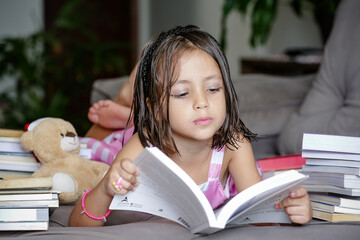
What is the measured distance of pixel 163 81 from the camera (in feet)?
3.58

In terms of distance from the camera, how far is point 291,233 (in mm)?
988

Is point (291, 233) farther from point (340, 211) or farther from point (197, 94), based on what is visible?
point (197, 94)

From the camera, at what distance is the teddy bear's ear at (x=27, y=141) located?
1315 millimetres

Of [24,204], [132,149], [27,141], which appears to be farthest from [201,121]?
[27,141]

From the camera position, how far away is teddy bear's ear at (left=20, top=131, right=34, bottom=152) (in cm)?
132

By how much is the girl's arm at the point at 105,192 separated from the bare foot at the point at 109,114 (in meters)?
0.41

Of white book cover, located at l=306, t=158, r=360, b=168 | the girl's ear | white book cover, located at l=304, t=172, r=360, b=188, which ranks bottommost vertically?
white book cover, located at l=304, t=172, r=360, b=188

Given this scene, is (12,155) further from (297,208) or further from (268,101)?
(268,101)

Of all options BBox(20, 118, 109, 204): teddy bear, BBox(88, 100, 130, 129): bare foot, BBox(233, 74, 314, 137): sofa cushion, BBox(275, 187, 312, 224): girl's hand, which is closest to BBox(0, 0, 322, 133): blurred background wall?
BBox(233, 74, 314, 137): sofa cushion

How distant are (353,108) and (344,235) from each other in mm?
742

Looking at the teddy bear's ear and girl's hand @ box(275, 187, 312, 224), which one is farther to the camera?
the teddy bear's ear

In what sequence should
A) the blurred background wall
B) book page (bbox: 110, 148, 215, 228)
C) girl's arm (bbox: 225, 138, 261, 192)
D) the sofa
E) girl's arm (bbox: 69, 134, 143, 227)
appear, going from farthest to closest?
the blurred background wall, the sofa, girl's arm (bbox: 225, 138, 261, 192), girl's arm (bbox: 69, 134, 143, 227), book page (bbox: 110, 148, 215, 228)

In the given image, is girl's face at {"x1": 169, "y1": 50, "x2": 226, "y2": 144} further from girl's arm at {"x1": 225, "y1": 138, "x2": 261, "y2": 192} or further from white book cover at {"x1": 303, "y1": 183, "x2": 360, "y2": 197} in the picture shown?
white book cover at {"x1": 303, "y1": 183, "x2": 360, "y2": 197}

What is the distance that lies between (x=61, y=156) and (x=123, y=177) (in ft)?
1.51
